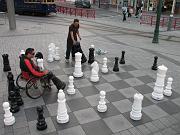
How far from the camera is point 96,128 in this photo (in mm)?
4457

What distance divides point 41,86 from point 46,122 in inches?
60.2

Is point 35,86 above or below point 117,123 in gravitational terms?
above

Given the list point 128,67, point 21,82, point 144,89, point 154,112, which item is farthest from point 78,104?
point 128,67

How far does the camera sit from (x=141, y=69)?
25.7ft

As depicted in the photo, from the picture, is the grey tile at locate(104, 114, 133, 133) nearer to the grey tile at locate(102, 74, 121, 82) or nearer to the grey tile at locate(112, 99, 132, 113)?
the grey tile at locate(112, 99, 132, 113)

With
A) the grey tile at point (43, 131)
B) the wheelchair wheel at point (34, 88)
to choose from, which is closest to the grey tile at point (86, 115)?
the grey tile at point (43, 131)

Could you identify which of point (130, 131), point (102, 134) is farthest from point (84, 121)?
point (130, 131)

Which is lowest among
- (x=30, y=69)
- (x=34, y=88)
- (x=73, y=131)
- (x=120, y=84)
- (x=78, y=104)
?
(x=73, y=131)

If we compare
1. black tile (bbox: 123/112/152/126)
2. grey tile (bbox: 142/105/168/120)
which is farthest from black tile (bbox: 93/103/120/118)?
grey tile (bbox: 142/105/168/120)

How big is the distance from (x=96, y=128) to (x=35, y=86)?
6.95ft

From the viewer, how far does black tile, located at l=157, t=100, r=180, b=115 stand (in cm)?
522

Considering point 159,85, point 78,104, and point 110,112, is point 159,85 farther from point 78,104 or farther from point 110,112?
point 78,104

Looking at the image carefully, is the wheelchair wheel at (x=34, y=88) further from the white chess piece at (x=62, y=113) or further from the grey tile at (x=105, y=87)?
the grey tile at (x=105, y=87)

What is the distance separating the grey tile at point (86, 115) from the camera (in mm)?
4703
